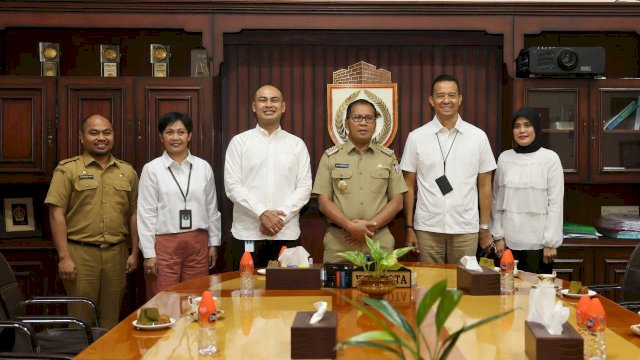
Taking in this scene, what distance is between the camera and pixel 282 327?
202 centimetres

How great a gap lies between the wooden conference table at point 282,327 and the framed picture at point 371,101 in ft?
6.58

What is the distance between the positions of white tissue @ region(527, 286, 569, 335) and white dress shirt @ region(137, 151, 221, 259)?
7.72 ft

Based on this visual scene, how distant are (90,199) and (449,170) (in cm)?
222

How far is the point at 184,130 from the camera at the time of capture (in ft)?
12.4

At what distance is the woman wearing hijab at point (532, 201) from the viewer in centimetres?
385

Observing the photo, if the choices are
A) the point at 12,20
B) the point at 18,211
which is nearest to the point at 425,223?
the point at 18,211

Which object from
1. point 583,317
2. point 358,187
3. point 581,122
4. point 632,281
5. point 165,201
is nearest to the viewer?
point 583,317

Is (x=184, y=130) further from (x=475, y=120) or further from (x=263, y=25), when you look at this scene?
(x=475, y=120)

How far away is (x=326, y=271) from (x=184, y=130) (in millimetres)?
1588

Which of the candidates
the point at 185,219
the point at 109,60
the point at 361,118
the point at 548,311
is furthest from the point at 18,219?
the point at 548,311

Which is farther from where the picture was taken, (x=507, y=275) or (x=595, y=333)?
(x=507, y=275)

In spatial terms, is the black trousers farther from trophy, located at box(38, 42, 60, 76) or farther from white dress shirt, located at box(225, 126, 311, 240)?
trophy, located at box(38, 42, 60, 76)

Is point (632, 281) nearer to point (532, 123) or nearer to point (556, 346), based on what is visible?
point (532, 123)

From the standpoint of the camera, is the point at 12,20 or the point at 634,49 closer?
the point at 12,20
